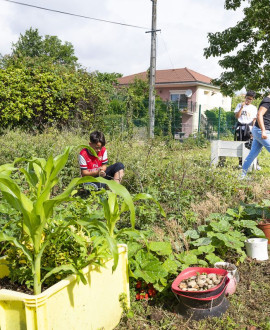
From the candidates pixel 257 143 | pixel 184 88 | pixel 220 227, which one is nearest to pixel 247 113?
pixel 257 143

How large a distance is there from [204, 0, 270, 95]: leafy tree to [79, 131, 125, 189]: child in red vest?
8.85 meters

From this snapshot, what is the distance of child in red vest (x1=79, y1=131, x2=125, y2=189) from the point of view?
4875 mm

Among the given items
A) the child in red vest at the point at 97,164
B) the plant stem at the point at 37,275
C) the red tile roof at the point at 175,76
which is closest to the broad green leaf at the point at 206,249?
the plant stem at the point at 37,275

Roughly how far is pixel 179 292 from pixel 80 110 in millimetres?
10147

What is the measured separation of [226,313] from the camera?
8.11 feet

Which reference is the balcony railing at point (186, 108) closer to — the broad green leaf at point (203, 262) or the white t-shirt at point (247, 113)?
the white t-shirt at point (247, 113)

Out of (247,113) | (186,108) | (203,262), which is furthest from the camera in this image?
(186,108)

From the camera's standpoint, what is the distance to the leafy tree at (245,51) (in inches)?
474

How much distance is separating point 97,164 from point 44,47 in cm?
4689

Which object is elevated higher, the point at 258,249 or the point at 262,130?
the point at 262,130

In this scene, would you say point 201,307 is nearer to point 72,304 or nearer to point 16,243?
point 72,304

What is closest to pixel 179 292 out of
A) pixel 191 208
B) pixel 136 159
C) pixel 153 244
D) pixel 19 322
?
pixel 153 244

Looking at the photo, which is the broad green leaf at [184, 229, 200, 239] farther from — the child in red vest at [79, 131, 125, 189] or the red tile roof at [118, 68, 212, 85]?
the red tile roof at [118, 68, 212, 85]

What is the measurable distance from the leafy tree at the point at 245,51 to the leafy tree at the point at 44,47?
114 ft
